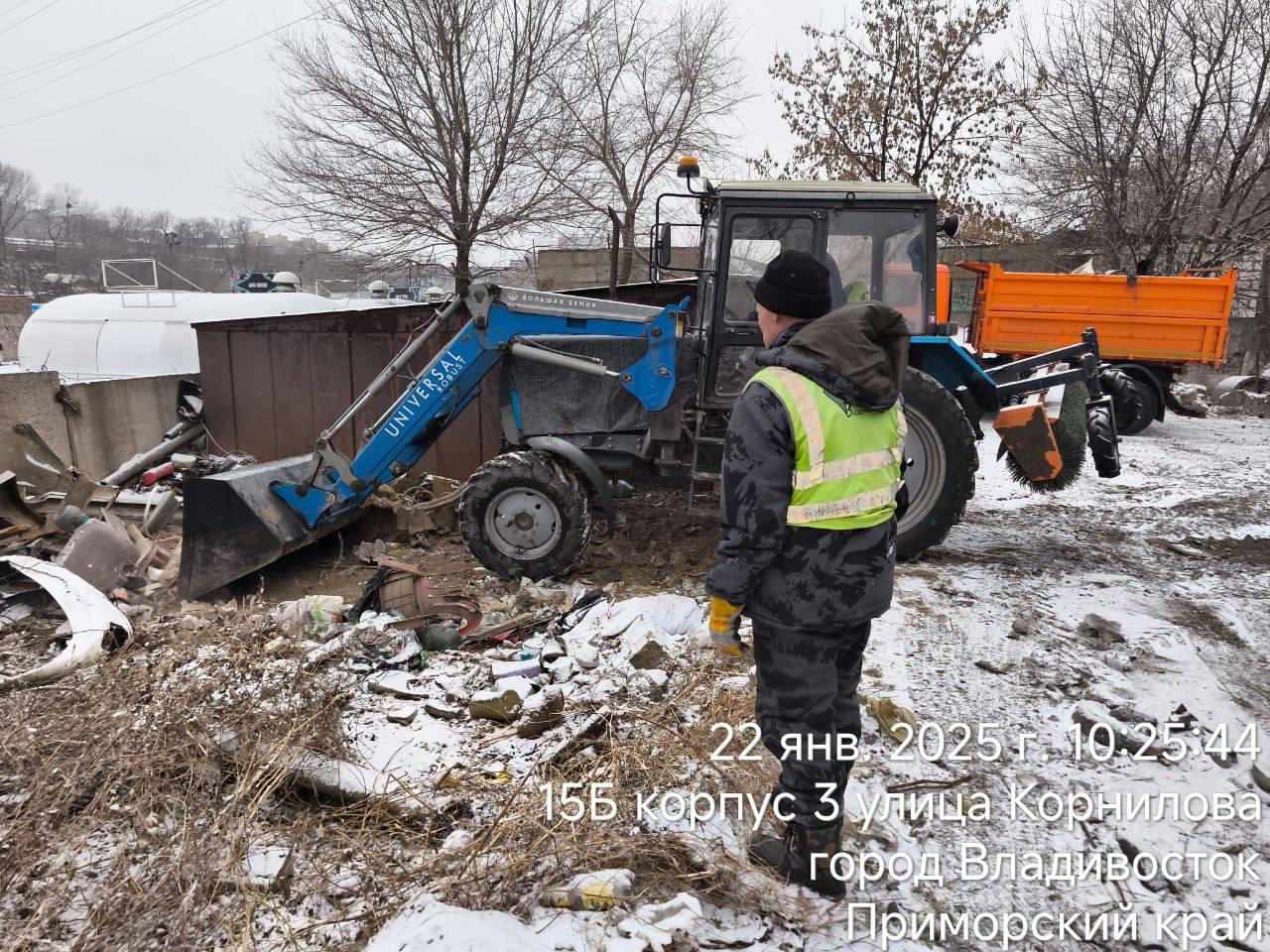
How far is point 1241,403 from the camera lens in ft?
43.6

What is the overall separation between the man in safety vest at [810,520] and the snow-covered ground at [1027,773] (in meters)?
0.37

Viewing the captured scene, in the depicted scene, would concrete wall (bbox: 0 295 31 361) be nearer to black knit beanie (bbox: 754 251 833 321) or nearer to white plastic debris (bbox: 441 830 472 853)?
white plastic debris (bbox: 441 830 472 853)

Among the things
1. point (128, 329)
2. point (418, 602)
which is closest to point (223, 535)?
point (418, 602)

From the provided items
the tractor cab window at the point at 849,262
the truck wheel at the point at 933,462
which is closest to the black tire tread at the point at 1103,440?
the truck wheel at the point at 933,462

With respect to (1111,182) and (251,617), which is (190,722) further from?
(1111,182)

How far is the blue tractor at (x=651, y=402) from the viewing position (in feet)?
16.1

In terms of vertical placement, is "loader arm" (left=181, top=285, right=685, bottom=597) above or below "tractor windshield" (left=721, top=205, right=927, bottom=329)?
below

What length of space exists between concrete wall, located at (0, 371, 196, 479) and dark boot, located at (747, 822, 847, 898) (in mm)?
7925

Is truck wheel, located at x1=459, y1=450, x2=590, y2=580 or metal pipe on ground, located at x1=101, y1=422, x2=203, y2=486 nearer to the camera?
truck wheel, located at x1=459, y1=450, x2=590, y2=580

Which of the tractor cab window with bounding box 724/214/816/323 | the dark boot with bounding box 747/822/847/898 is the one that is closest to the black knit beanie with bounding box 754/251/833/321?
the dark boot with bounding box 747/822/847/898

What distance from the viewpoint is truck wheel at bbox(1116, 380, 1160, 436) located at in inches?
413

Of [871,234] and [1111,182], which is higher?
[1111,182]

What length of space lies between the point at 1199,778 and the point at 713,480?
114 inches

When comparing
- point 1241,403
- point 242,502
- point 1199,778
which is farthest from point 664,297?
point 1241,403
